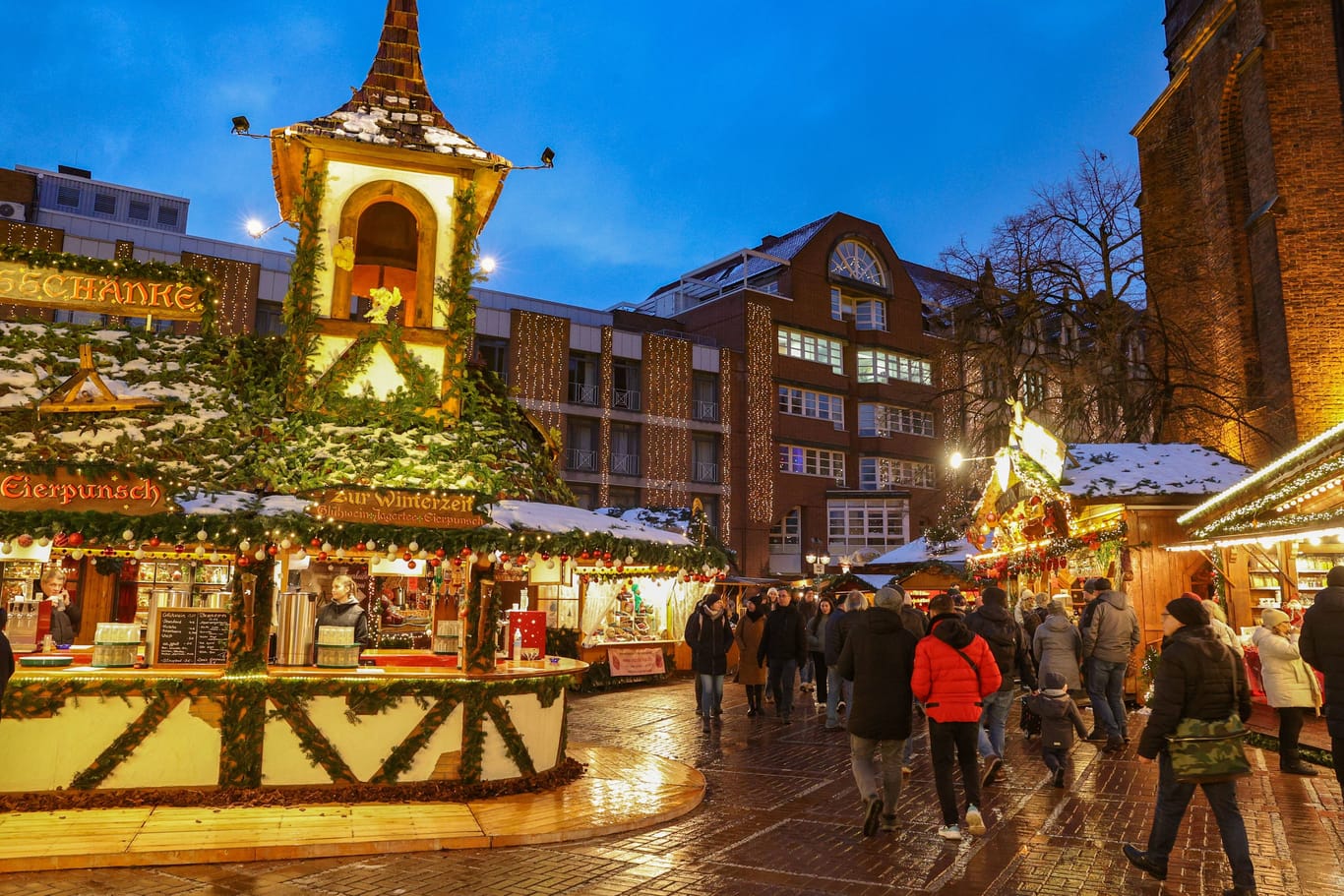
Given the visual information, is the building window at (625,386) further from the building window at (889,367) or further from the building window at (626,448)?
the building window at (889,367)

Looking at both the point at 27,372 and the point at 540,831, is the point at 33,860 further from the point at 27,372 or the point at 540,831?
the point at 27,372

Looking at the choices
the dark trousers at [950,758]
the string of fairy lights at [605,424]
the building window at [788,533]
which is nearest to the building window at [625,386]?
the string of fairy lights at [605,424]

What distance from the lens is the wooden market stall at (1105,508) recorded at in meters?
14.7

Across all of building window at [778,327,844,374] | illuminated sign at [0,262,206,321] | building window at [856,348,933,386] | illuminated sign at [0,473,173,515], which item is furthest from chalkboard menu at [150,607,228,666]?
building window at [856,348,933,386]

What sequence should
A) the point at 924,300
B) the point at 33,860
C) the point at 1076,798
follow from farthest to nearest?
the point at 924,300 → the point at 1076,798 → the point at 33,860

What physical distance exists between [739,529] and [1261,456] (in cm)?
1992

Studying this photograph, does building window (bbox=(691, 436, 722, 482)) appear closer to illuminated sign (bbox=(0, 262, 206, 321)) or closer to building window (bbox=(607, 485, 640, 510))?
building window (bbox=(607, 485, 640, 510))

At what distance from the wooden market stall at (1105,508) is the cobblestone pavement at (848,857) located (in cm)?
569

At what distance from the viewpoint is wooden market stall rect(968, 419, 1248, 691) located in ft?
48.3

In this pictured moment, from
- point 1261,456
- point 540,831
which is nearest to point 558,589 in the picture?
point 540,831

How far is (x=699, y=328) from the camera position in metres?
39.7

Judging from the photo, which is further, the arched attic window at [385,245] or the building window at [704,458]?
the building window at [704,458]

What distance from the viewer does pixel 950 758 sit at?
6.97 m

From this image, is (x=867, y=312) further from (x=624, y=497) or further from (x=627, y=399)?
(x=624, y=497)
